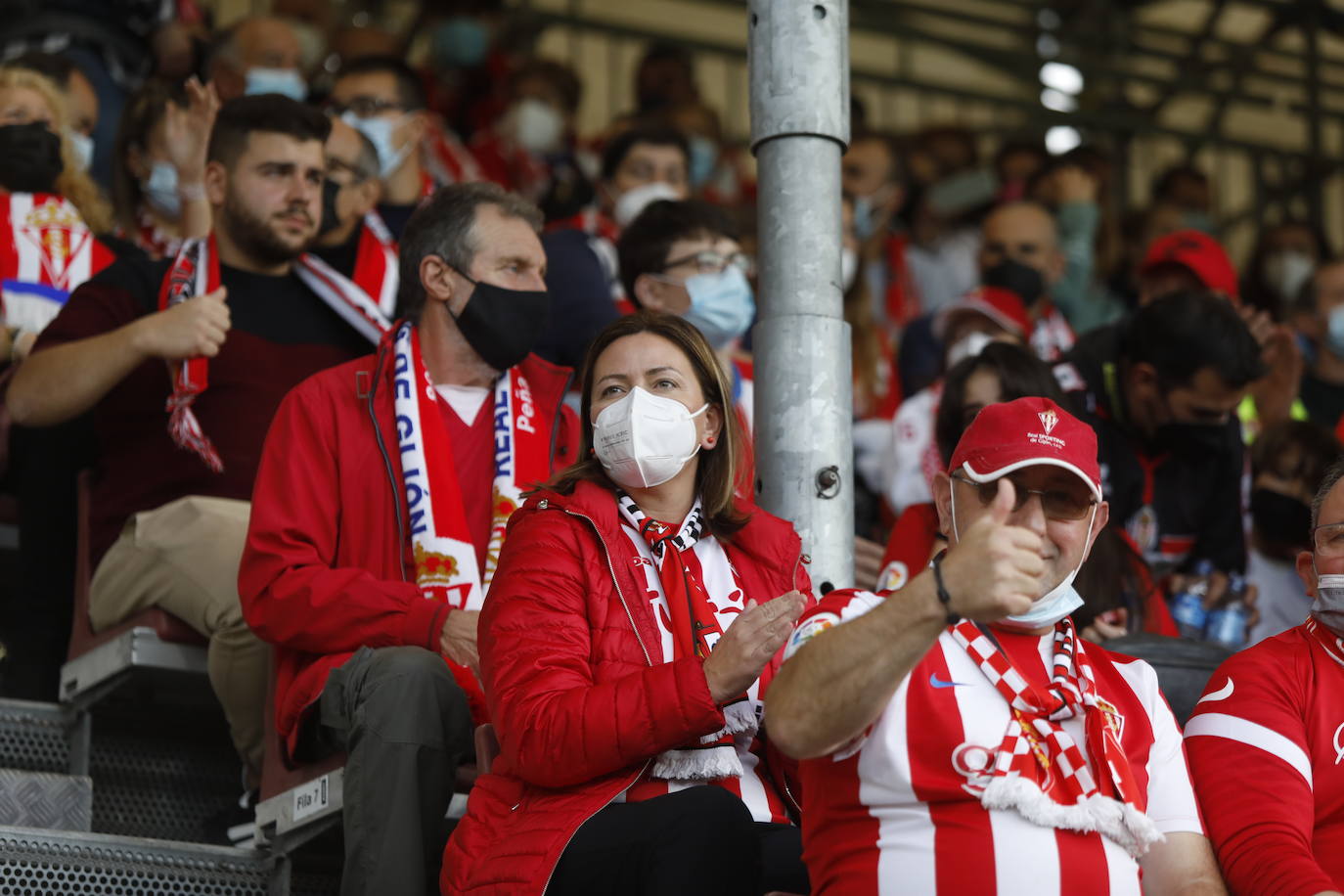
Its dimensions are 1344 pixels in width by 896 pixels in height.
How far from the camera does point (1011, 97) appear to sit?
976 cm

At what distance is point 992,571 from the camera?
2.33 meters

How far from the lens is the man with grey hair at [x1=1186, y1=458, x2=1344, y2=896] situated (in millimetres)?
2807

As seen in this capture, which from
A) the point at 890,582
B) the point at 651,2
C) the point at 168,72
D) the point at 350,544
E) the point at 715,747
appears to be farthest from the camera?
the point at 651,2

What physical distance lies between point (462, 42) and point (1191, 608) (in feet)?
16.2

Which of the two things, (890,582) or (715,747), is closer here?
(715,747)

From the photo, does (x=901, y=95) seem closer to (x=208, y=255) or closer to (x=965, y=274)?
(x=965, y=274)

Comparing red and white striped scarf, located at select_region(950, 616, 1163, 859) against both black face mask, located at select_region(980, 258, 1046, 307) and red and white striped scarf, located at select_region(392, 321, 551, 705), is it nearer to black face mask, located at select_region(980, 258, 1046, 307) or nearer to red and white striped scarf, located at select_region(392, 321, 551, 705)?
red and white striped scarf, located at select_region(392, 321, 551, 705)

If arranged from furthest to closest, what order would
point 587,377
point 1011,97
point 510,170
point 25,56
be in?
1. point 1011,97
2. point 510,170
3. point 25,56
4. point 587,377

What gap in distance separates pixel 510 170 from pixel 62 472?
3506mm

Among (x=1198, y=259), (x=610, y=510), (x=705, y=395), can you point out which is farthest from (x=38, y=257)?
(x=1198, y=259)

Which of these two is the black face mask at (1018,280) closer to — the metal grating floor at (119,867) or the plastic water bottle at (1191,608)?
the plastic water bottle at (1191,608)

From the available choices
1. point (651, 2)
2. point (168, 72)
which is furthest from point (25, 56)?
point (651, 2)

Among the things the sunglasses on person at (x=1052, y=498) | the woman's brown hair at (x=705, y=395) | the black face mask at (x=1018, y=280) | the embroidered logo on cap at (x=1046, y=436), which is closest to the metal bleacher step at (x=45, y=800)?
the woman's brown hair at (x=705, y=395)

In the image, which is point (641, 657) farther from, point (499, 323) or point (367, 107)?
point (367, 107)
